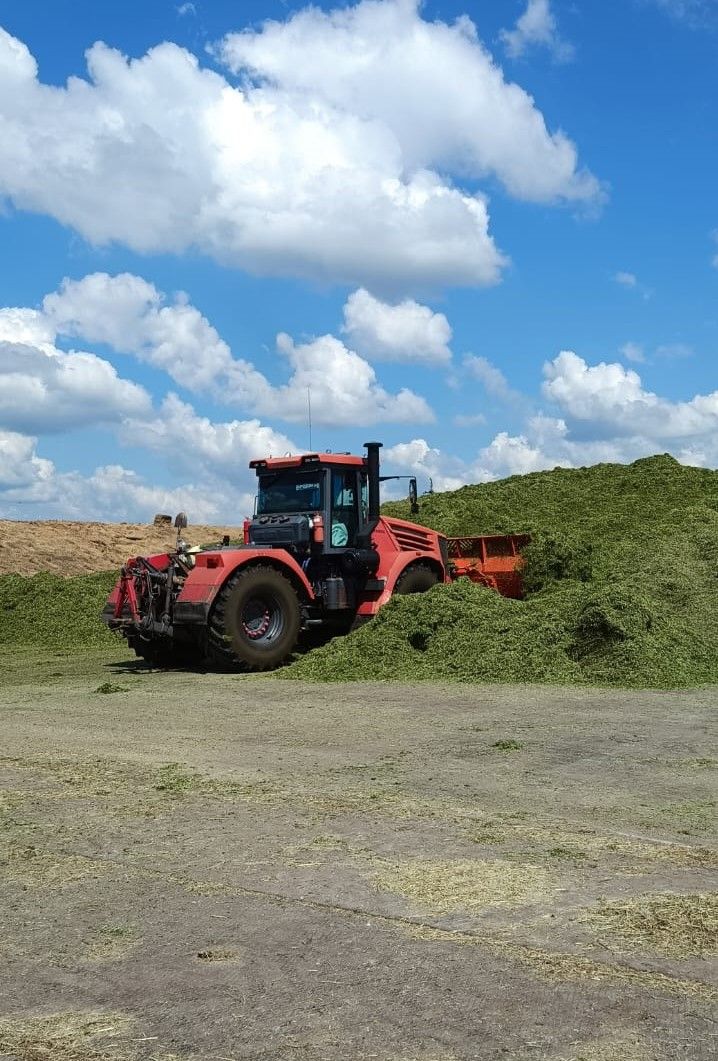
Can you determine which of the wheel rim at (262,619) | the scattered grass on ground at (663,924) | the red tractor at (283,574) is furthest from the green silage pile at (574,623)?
the scattered grass on ground at (663,924)

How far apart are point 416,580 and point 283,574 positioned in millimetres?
2296

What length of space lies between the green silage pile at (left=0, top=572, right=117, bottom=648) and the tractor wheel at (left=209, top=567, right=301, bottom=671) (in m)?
5.90

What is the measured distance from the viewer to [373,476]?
16.3 meters

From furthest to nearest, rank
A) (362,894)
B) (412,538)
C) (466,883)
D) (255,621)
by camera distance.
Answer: (412,538) < (255,621) < (466,883) < (362,894)

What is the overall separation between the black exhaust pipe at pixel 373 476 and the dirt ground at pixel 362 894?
6.44 m

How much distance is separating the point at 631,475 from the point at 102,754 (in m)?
17.0

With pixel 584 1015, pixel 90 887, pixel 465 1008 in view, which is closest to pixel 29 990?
pixel 90 887

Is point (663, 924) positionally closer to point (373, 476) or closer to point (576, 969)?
point (576, 969)

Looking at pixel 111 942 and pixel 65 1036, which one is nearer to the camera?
pixel 65 1036


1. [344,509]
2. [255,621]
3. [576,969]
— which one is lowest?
[576,969]

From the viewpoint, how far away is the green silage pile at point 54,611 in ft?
68.2

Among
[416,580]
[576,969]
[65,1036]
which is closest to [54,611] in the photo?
[416,580]

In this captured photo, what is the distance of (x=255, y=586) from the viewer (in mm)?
15148

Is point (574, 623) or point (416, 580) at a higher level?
point (416, 580)
